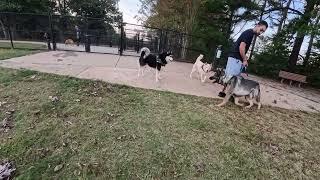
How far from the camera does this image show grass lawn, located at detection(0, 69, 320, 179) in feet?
11.3

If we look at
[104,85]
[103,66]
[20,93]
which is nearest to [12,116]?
[20,93]

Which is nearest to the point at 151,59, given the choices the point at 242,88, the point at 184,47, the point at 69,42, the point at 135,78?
the point at 135,78

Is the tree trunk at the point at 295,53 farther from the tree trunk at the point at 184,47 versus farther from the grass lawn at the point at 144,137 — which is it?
the grass lawn at the point at 144,137

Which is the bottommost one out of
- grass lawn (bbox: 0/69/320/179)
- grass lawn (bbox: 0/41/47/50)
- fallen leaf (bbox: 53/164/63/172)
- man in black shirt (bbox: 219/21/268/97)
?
fallen leaf (bbox: 53/164/63/172)

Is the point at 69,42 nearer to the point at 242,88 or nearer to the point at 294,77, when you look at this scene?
the point at 242,88

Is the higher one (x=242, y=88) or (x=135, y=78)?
(x=242, y=88)

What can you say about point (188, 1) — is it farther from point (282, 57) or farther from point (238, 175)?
point (238, 175)

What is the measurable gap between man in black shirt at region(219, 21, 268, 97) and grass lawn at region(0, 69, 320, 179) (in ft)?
2.49

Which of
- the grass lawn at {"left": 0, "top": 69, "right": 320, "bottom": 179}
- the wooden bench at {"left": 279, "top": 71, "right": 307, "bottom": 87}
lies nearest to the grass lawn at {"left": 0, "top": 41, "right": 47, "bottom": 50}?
the grass lawn at {"left": 0, "top": 69, "right": 320, "bottom": 179}

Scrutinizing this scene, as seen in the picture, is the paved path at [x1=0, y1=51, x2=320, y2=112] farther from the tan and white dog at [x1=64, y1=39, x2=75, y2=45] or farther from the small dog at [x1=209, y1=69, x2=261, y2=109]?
the tan and white dog at [x1=64, y1=39, x2=75, y2=45]

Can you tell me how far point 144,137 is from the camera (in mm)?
3990

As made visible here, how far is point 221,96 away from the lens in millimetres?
5973

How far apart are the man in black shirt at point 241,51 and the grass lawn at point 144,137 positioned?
0.76 m

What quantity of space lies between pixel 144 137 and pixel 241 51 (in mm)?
2656
